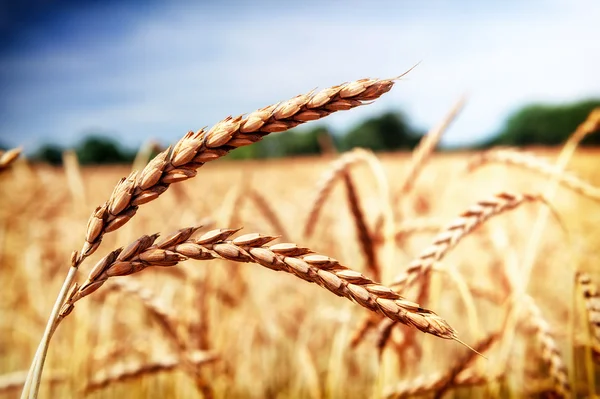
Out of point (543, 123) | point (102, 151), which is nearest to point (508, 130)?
point (543, 123)

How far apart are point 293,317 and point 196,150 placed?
2222 millimetres

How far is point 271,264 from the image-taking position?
46cm

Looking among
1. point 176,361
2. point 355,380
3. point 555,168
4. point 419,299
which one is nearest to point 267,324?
point 355,380

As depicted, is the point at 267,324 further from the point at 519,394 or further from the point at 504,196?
the point at 504,196

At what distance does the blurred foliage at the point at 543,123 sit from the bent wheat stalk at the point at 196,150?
41.6m

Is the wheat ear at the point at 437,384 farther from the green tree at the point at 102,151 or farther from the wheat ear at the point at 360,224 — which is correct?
the green tree at the point at 102,151

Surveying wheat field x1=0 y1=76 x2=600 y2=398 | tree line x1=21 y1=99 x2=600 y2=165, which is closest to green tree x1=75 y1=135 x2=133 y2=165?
tree line x1=21 y1=99 x2=600 y2=165

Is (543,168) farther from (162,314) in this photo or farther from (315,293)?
(315,293)

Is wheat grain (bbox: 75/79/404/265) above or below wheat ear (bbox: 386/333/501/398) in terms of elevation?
above

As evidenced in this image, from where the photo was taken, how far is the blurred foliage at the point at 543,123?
3978 cm

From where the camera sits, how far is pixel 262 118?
1.53 ft

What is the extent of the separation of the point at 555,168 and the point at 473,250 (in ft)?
8.35

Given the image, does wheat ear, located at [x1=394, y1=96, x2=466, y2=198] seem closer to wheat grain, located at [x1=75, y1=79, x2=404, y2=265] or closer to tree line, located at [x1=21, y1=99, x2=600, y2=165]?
wheat grain, located at [x1=75, y1=79, x2=404, y2=265]

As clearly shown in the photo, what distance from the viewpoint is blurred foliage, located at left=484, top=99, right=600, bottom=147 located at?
3978 centimetres
